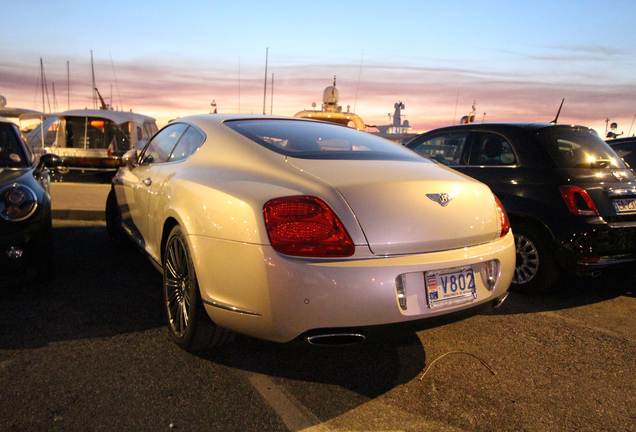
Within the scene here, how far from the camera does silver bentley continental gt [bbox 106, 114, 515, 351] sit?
2076 millimetres

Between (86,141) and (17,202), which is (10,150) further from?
(86,141)

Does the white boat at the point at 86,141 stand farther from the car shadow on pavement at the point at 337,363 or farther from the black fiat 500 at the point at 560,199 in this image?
the car shadow on pavement at the point at 337,363

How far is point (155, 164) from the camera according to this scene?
363 centimetres

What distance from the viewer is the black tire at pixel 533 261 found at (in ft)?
12.9

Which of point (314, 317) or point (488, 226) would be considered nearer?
point (314, 317)

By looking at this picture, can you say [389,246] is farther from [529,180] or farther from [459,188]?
[529,180]

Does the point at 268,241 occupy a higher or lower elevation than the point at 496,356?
higher

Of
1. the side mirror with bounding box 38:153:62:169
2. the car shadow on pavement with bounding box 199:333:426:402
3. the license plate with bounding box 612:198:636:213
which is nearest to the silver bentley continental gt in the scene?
the car shadow on pavement with bounding box 199:333:426:402

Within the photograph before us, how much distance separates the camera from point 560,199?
3.83 metres

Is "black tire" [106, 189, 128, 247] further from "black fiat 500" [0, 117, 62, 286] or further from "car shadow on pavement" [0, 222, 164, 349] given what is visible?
"black fiat 500" [0, 117, 62, 286]

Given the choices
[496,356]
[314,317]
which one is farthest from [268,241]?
[496,356]

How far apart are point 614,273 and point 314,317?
124 inches

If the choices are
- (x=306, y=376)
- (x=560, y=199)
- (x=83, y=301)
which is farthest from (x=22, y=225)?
(x=560, y=199)

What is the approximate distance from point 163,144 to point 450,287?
8.55 ft
